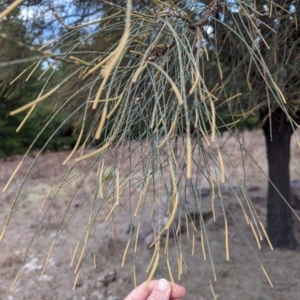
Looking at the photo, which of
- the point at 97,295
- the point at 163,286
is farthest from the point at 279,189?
the point at 163,286

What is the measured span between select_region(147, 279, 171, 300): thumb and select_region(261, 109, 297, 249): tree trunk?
7.15 feet

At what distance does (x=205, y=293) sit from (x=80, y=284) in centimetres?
86

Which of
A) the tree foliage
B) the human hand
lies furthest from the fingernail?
the tree foliage

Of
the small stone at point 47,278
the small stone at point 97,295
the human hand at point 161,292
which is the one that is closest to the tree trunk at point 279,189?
the small stone at point 97,295

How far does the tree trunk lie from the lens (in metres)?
3.29

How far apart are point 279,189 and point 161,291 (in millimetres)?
2262

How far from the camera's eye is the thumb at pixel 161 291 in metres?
1.25

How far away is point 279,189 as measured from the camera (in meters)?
3.32

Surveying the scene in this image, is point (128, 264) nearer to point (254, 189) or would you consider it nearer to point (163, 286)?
point (163, 286)

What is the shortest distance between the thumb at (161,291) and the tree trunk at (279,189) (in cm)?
218

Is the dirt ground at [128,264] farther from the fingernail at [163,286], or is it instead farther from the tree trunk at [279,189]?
the fingernail at [163,286]

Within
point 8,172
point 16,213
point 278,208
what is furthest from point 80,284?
point 8,172

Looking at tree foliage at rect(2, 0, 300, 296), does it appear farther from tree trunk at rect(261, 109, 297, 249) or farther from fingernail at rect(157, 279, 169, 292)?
tree trunk at rect(261, 109, 297, 249)

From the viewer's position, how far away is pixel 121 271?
3154 millimetres
